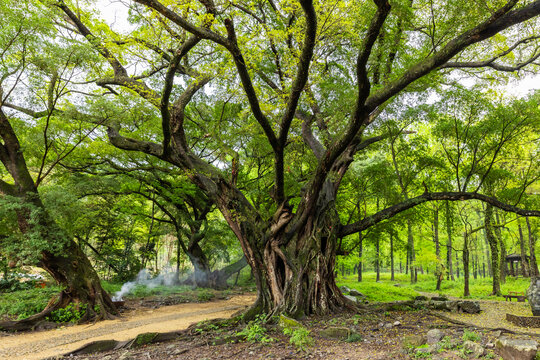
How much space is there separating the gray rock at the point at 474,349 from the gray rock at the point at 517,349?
198 mm

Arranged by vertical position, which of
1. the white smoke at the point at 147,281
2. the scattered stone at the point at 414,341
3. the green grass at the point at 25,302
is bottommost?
the white smoke at the point at 147,281

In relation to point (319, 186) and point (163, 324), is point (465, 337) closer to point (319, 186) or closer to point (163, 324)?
point (319, 186)

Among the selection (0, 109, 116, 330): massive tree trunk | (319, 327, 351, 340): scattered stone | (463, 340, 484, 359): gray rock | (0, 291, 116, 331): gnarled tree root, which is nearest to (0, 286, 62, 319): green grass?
(0, 291, 116, 331): gnarled tree root

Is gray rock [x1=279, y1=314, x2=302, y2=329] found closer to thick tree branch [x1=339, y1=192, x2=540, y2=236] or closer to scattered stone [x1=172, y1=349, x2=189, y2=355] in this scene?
scattered stone [x1=172, y1=349, x2=189, y2=355]

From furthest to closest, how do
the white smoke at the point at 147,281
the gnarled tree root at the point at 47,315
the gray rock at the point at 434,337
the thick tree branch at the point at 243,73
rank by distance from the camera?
the white smoke at the point at 147,281
the gnarled tree root at the point at 47,315
the thick tree branch at the point at 243,73
the gray rock at the point at 434,337

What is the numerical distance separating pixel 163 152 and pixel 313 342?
5.37 meters

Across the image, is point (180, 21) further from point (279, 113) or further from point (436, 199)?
point (436, 199)

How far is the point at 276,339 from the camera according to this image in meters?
4.55

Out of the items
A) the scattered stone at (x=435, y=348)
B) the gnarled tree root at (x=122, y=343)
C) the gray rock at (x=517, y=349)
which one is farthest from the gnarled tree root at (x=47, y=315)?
the gray rock at (x=517, y=349)

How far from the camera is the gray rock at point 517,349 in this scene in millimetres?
2553

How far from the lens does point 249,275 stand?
19.7 meters

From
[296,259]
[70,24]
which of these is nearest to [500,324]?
[296,259]

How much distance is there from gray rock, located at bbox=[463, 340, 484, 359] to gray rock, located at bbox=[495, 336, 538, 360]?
7.8 inches

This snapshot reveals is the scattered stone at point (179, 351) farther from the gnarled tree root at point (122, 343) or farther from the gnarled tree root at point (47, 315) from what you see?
the gnarled tree root at point (47, 315)
